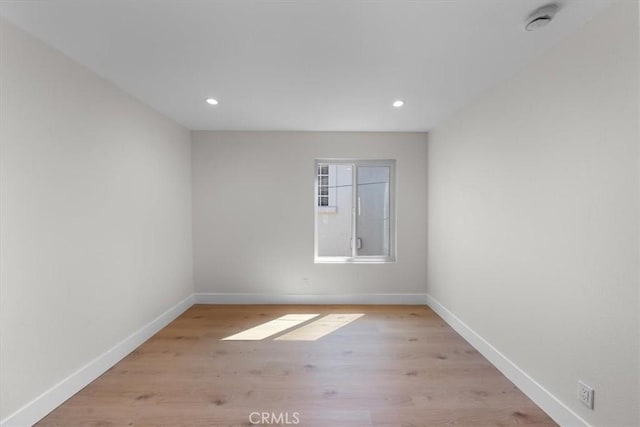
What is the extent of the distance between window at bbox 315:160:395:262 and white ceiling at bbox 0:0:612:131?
1.33 metres

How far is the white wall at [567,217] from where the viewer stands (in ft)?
4.68

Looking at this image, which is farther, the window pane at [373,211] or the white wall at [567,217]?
the window pane at [373,211]

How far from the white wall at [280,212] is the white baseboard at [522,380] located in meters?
1.10

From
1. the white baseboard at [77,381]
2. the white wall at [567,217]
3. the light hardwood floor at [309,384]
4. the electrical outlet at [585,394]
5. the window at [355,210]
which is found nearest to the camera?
the white wall at [567,217]

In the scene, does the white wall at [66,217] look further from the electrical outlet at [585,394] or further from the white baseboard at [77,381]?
the electrical outlet at [585,394]

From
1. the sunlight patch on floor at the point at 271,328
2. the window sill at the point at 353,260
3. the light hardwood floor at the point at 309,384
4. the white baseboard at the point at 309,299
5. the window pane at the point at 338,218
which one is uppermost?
the window pane at the point at 338,218

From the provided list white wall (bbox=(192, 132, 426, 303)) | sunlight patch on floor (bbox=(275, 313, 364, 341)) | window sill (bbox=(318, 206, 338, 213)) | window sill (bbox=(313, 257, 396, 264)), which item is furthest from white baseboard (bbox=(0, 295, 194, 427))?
window sill (bbox=(318, 206, 338, 213))

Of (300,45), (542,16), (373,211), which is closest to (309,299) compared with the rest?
(373,211)

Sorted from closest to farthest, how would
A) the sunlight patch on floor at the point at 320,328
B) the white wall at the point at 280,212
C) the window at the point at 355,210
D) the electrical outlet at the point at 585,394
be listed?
the electrical outlet at the point at 585,394, the sunlight patch on floor at the point at 320,328, the white wall at the point at 280,212, the window at the point at 355,210

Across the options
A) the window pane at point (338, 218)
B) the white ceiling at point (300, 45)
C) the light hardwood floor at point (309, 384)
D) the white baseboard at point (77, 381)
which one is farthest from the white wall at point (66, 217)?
the window pane at point (338, 218)

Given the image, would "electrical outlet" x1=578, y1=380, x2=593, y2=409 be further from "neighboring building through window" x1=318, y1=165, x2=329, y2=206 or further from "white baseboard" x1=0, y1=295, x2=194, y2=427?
"white baseboard" x1=0, y1=295, x2=194, y2=427

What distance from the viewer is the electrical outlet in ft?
5.23

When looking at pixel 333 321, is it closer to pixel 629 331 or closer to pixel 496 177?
pixel 496 177

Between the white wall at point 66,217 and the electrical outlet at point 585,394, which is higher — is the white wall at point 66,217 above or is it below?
above
